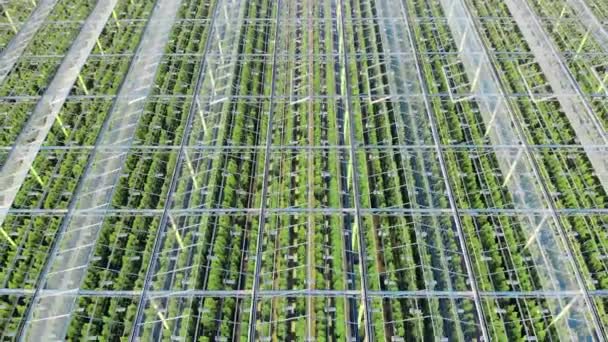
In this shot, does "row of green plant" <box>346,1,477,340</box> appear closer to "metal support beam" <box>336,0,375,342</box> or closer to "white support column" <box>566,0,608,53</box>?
"metal support beam" <box>336,0,375,342</box>

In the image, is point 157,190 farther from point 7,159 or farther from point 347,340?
point 347,340

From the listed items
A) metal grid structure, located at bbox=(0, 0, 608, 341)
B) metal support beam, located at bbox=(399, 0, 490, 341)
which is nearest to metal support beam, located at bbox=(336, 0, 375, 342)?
metal grid structure, located at bbox=(0, 0, 608, 341)

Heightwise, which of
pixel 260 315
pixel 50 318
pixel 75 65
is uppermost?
pixel 75 65

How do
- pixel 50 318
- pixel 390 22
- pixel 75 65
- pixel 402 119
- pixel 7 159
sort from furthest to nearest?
1. pixel 390 22
2. pixel 75 65
3. pixel 402 119
4. pixel 7 159
5. pixel 50 318

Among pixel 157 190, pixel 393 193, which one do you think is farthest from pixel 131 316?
pixel 393 193

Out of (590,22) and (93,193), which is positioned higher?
(590,22)

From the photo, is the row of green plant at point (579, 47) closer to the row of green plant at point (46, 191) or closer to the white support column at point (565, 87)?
the white support column at point (565, 87)

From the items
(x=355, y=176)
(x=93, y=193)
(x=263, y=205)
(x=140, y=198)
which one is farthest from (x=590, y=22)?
A: (x=93, y=193)

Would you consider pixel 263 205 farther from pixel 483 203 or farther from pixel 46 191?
pixel 46 191

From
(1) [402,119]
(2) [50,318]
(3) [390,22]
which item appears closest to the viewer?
(2) [50,318]
